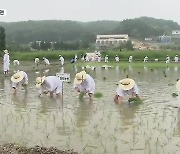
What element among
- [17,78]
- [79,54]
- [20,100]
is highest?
[17,78]

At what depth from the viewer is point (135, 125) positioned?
31.7 ft

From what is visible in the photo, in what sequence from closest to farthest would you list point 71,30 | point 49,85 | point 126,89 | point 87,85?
point 126,89 < point 87,85 < point 49,85 < point 71,30

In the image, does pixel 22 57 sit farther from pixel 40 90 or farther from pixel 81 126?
pixel 81 126

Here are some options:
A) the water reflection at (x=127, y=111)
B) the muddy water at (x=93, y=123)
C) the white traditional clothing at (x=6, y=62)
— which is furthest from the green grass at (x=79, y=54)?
the water reflection at (x=127, y=111)

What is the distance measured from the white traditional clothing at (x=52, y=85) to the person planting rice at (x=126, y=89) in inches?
91.2

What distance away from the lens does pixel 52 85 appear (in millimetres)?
13836

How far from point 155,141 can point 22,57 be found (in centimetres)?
3574

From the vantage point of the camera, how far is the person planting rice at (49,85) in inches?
542

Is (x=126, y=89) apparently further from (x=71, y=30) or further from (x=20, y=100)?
(x=71, y=30)

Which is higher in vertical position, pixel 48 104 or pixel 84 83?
pixel 84 83

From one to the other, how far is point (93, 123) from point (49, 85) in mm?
4284

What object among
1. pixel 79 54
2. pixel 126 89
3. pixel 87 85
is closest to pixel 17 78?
pixel 87 85

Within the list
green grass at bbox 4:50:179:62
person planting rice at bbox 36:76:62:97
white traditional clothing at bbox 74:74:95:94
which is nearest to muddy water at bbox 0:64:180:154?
person planting rice at bbox 36:76:62:97

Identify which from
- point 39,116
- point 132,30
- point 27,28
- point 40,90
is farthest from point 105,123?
point 27,28
